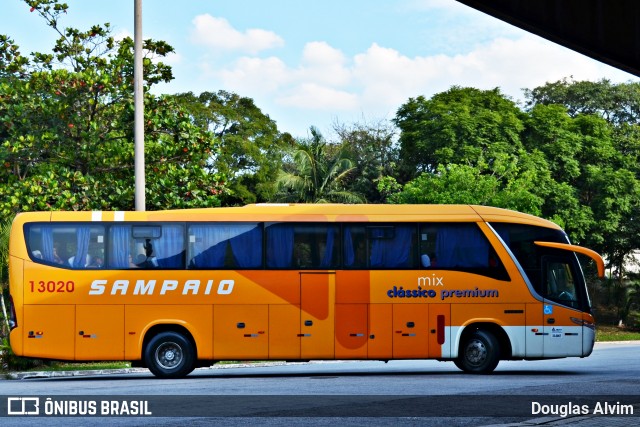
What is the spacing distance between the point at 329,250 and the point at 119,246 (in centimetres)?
406

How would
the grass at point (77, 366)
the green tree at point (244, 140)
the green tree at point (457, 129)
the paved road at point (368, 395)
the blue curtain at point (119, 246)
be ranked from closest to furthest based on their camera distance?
the paved road at point (368, 395) < the blue curtain at point (119, 246) < the grass at point (77, 366) < the green tree at point (457, 129) < the green tree at point (244, 140)

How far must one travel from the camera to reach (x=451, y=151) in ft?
183

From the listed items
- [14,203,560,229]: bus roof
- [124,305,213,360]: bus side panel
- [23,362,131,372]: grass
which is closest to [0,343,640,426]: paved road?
[124,305,213,360]: bus side panel

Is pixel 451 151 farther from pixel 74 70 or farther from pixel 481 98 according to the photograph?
pixel 74 70

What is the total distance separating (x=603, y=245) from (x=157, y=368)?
43250 mm

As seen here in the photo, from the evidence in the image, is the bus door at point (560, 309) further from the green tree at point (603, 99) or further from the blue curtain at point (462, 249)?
the green tree at point (603, 99)

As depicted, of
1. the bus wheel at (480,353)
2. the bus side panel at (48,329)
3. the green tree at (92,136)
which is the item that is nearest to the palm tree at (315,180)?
the green tree at (92,136)

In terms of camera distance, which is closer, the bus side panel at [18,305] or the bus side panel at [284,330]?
the bus side panel at [18,305]

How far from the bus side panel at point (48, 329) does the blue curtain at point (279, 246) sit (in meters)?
3.91

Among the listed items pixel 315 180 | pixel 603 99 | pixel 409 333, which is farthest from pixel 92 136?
pixel 603 99

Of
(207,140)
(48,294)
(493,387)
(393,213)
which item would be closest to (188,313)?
(48,294)

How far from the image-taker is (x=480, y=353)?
2077cm

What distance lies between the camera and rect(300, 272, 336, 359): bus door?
2055cm

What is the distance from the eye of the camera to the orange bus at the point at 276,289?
20359 mm
